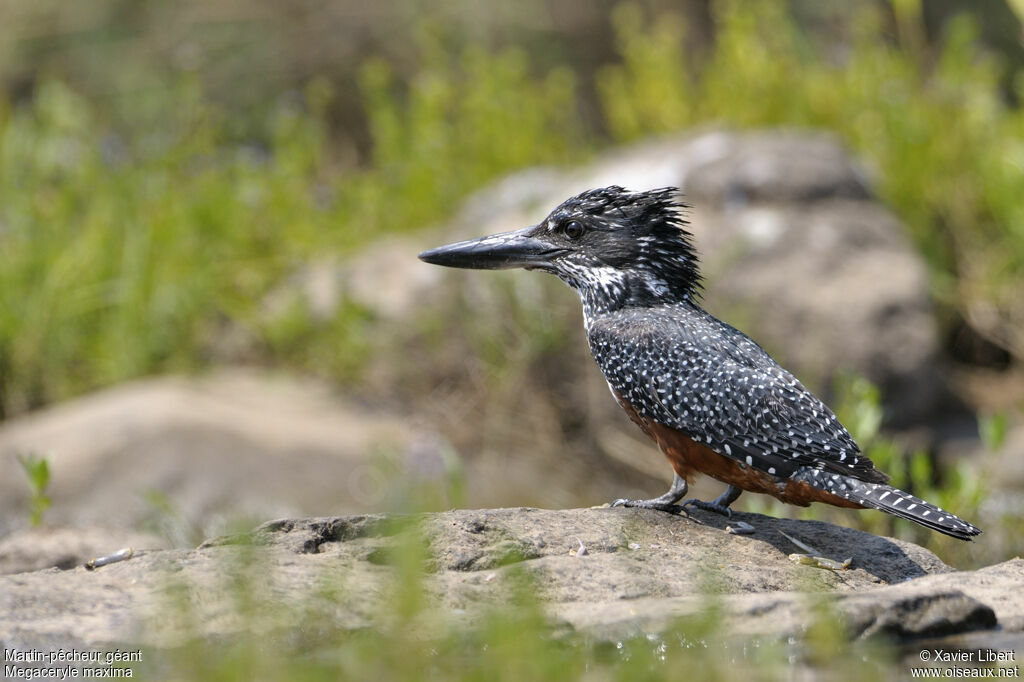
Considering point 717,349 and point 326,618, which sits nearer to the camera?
point 326,618

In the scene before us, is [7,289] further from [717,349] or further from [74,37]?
[74,37]

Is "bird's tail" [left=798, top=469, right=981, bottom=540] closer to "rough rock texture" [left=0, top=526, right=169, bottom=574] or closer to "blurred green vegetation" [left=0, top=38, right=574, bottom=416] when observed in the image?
"rough rock texture" [left=0, top=526, right=169, bottom=574]

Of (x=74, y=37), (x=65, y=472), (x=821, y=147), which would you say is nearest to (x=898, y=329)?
(x=821, y=147)

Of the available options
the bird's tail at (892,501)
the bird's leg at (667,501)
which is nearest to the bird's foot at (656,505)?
the bird's leg at (667,501)

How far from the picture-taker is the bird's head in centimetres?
478

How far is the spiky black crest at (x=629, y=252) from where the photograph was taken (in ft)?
15.7

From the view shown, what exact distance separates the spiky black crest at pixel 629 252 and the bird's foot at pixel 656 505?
2.64 feet

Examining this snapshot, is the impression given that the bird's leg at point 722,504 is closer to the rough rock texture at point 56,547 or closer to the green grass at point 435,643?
the green grass at point 435,643

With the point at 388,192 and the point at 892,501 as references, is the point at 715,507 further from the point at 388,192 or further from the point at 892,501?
the point at 388,192

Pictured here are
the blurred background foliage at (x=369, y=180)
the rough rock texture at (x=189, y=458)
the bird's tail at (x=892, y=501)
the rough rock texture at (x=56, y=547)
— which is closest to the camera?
the bird's tail at (x=892, y=501)

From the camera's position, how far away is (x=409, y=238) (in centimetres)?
983

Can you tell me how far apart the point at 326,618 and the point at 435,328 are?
5.65 m

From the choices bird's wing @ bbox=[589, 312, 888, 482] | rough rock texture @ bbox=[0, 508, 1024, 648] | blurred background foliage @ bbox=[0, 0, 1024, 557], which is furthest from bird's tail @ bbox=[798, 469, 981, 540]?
blurred background foliage @ bbox=[0, 0, 1024, 557]

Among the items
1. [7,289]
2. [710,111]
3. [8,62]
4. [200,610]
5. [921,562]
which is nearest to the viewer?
[200,610]
